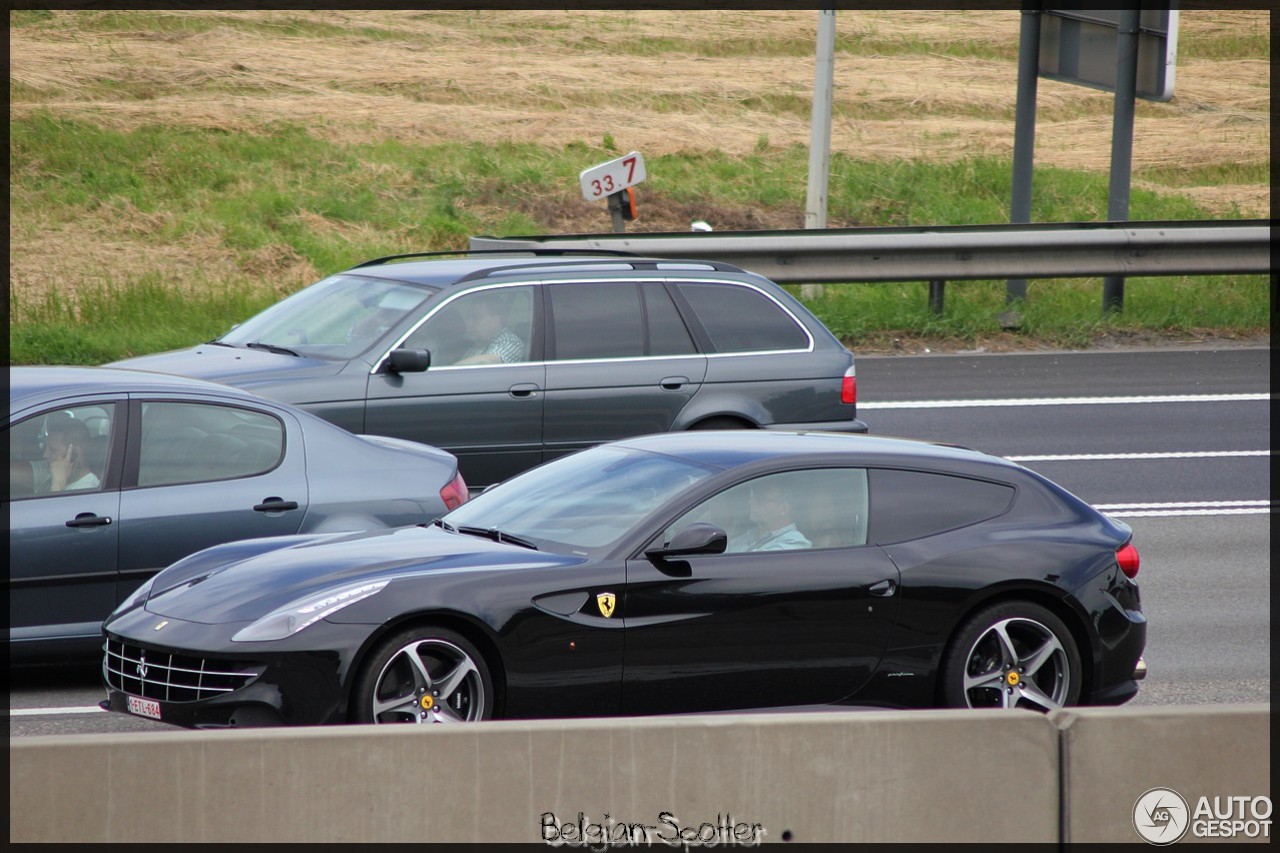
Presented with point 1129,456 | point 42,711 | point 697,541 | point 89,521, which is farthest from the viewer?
point 1129,456

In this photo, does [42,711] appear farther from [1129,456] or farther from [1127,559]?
[1129,456]

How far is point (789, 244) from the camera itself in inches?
687

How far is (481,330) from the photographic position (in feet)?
36.0

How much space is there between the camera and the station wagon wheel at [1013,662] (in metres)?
6.95

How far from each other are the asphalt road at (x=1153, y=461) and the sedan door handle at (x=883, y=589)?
1794 mm

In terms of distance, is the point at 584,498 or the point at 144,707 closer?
the point at 144,707

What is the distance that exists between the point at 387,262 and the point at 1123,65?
10.6m

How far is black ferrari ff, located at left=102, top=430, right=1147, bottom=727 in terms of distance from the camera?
6.28 metres

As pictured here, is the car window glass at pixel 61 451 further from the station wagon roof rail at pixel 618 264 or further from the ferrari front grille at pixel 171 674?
the station wagon roof rail at pixel 618 264

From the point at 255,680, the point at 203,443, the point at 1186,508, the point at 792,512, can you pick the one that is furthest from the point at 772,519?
the point at 1186,508

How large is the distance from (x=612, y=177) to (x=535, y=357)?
7.59m

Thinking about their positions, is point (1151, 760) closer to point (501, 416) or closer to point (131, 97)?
point (501, 416)

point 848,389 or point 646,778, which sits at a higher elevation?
point 848,389

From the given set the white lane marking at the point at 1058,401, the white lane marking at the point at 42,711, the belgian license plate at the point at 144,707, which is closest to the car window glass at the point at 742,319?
the white lane marking at the point at 1058,401
